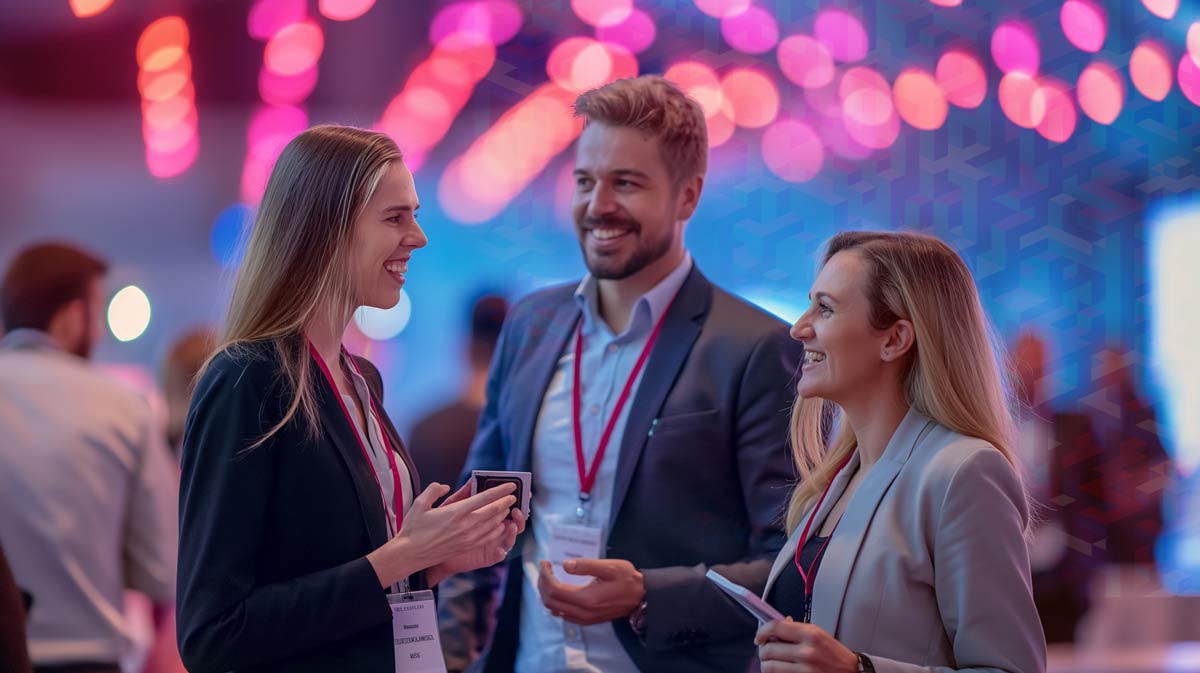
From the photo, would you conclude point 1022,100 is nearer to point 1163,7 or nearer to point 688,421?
point 1163,7

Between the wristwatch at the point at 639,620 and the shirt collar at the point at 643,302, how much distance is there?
2.01ft

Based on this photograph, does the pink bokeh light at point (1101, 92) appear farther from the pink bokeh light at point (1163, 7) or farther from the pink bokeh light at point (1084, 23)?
the pink bokeh light at point (1163, 7)

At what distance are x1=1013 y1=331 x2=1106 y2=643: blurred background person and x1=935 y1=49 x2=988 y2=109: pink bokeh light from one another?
1.20 meters

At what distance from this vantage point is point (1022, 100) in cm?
533

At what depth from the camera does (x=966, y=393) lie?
168 cm

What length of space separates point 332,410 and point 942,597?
0.93m

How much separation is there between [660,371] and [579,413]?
8.1 inches

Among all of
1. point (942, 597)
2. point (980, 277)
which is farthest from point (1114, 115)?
point (942, 597)

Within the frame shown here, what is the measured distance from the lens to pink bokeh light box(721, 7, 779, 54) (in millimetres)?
5258

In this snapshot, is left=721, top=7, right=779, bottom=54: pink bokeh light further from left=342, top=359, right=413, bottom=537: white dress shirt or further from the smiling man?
left=342, top=359, right=413, bottom=537: white dress shirt

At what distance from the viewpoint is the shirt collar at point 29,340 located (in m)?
2.99

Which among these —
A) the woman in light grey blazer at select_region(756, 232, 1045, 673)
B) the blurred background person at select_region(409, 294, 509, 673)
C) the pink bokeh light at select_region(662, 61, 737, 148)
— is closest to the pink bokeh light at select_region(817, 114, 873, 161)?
the pink bokeh light at select_region(662, 61, 737, 148)

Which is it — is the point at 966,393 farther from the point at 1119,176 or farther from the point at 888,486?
the point at 1119,176

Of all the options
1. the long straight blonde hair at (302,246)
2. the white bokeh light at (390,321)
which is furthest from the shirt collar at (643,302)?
the white bokeh light at (390,321)
